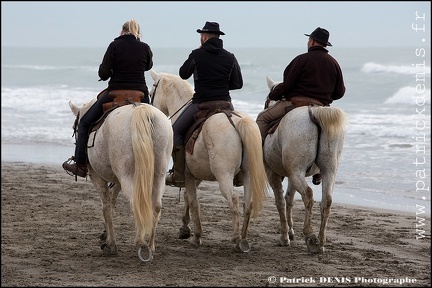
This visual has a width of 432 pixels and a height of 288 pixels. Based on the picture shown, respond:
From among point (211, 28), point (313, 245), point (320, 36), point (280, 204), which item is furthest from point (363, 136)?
point (313, 245)

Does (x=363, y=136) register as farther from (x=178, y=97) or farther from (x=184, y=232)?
(x=184, y=232)

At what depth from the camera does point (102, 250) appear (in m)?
8.69

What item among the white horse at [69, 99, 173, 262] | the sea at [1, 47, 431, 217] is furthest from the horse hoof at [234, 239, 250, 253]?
the sea at [1, 47, 431, 217]

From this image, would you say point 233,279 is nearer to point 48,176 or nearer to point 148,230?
point 148,230

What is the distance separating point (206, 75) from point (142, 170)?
1818 millimetres

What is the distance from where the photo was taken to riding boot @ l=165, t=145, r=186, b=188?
9196 millimetres

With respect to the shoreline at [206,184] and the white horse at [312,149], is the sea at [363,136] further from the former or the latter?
the white horse at [312,149]

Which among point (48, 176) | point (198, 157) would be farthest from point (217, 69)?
point (48, 176)

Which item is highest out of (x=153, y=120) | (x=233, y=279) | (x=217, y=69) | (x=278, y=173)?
(x=217, y=69)

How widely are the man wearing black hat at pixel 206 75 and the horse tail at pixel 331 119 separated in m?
1.10

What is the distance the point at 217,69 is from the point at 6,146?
11472 mm

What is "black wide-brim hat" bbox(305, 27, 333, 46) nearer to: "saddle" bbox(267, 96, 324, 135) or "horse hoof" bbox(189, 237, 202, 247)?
"saddle" bbox(267, 96, 324, 135)

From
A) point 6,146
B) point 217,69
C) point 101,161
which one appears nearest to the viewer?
A: point 101,161

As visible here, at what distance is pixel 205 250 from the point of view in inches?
356
